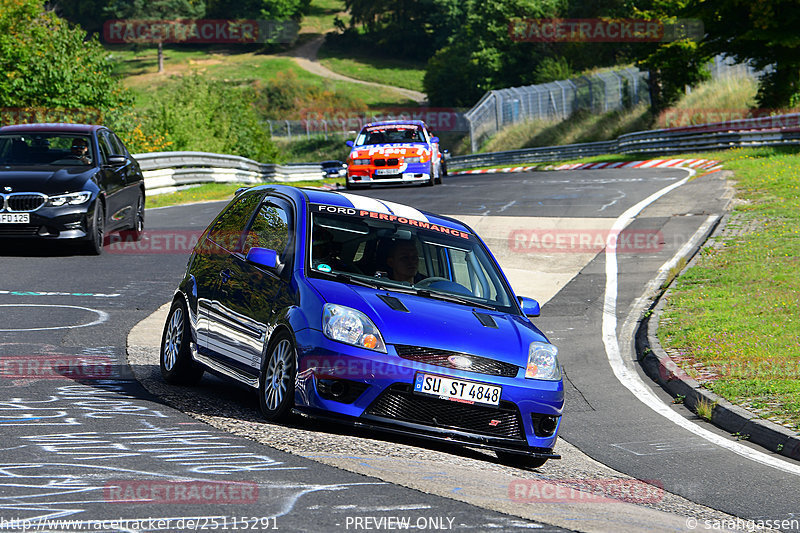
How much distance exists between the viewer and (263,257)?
7.68 m

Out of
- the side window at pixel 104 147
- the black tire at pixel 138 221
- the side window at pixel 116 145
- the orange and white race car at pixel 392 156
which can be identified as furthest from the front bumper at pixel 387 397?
the orange and white race car at pixel 392 156

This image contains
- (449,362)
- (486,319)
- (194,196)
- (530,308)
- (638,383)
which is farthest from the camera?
(194,196)

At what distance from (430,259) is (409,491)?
9.87 feet

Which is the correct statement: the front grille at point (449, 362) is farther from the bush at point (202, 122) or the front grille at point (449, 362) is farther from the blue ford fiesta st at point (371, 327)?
the bush at point (202, 122)

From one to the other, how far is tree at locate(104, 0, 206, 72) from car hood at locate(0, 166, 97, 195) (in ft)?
388

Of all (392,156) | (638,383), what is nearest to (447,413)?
(638,383)

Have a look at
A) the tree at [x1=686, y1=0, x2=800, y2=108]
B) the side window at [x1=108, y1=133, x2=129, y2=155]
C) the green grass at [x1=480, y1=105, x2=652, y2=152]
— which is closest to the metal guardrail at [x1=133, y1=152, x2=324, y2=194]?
the side window at [x1=108, y1=133, x2=129, y2=155]

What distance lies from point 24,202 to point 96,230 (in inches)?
48.9

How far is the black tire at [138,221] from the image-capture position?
60.7 feet

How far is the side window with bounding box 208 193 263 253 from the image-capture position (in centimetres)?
879

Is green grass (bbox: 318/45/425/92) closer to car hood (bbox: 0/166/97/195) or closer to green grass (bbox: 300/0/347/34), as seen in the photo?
green grass (bbox: 300/0/347/34)

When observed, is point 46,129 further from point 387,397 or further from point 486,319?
point 387,397

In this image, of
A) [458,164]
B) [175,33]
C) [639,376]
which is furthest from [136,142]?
[175,33]

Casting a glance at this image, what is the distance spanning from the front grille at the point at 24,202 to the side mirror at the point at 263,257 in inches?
330
